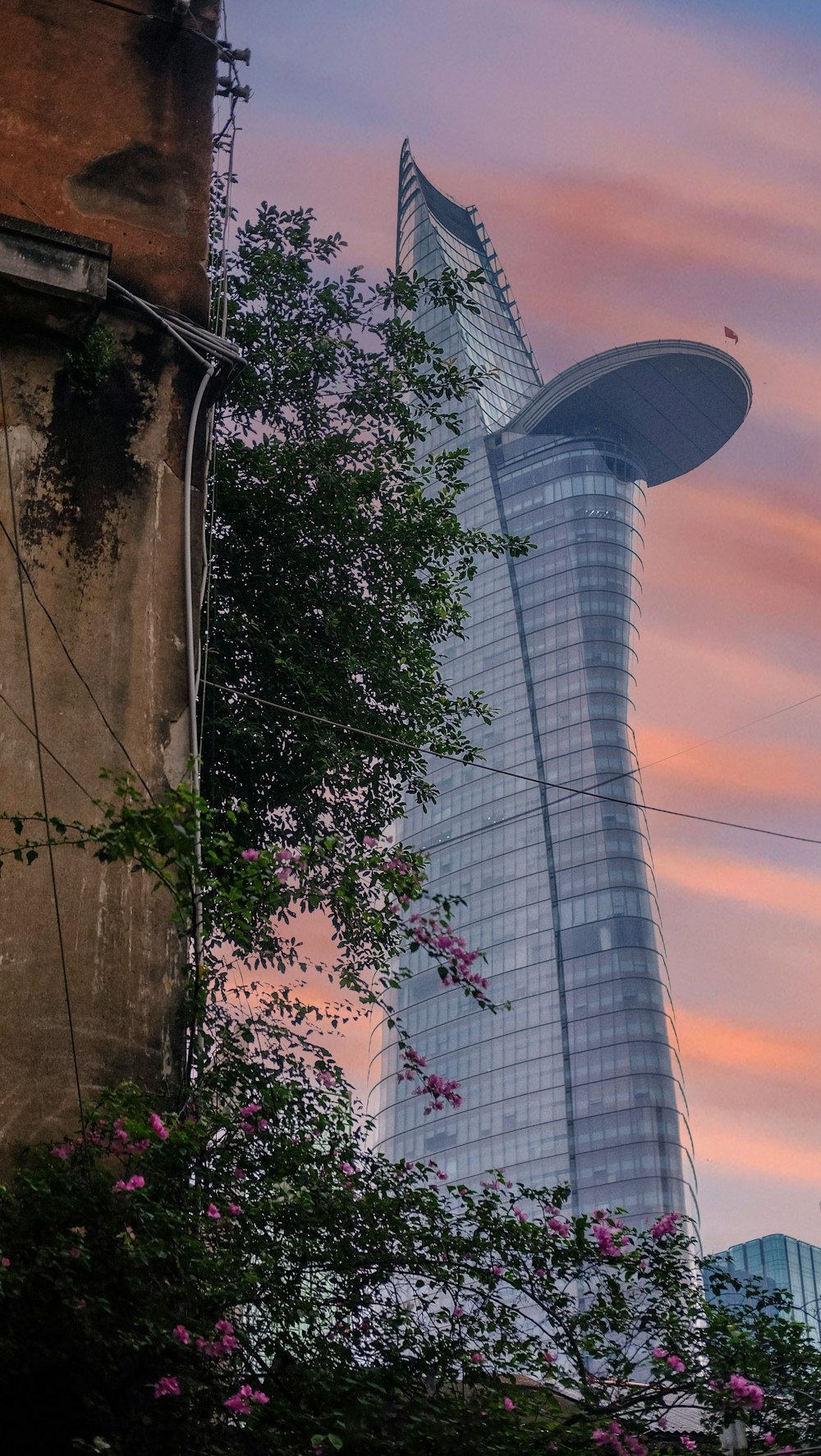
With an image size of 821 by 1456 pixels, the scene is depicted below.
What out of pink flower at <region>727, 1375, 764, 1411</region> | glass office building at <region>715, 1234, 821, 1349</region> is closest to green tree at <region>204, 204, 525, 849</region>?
pink flower at <region>727, 1375, 764, 1411</region>

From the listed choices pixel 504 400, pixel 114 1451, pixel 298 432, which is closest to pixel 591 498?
pixel 504 400

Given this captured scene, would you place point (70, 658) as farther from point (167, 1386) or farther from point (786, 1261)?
point (786, 1261)

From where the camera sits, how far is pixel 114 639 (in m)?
6.79

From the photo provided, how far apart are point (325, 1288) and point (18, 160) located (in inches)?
226

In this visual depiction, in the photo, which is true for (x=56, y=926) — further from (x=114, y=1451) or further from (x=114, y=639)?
(x=114, y=1451)

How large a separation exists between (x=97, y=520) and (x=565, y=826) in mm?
87949

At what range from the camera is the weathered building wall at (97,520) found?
240 inches

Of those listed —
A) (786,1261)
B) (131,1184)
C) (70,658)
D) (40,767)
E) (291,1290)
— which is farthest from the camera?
(786,1261)

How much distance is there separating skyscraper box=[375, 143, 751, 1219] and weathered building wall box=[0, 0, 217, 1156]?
79.1 meters

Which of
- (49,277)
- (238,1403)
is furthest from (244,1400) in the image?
(49,277)

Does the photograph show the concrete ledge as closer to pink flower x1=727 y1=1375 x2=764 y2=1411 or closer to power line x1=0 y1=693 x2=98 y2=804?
power line x1=0 y1=693 x2=98 y2=804

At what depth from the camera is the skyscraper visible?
88125 millimetres

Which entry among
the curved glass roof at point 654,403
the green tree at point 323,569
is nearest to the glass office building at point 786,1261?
the curved glass roof at point 654,403

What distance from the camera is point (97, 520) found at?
7004 mm
